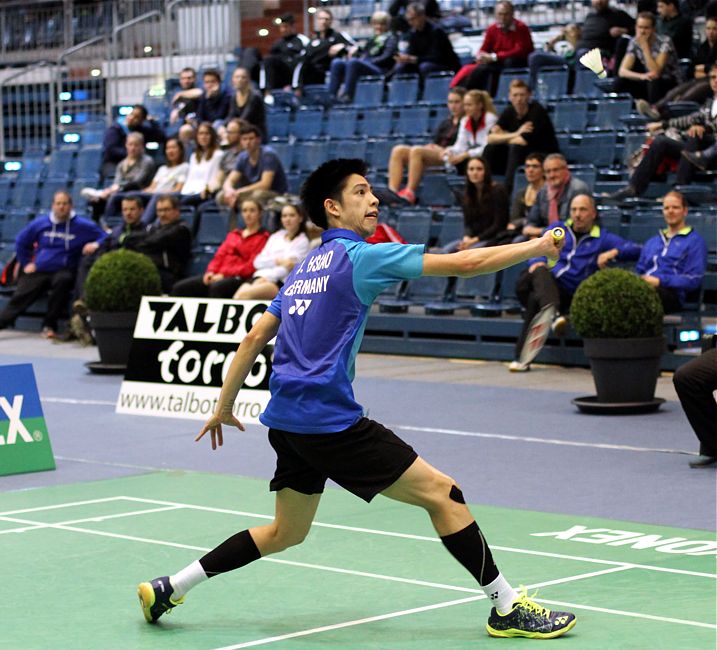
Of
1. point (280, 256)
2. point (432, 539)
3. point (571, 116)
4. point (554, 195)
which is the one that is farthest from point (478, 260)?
point (571, 116)

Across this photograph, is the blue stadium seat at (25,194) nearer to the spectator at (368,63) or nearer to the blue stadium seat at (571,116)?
the spectator at (368,63)

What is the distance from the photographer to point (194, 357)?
11.5 meters

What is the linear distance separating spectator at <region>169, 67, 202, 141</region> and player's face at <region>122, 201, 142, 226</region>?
406 centimetres

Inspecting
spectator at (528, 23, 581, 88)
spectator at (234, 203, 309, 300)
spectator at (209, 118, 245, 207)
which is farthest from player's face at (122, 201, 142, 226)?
spectator at (528, 23, 581, 88)

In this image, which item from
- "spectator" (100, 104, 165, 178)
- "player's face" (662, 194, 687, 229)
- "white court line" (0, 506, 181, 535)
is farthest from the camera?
"spectator" (100, 104, 165, 178)

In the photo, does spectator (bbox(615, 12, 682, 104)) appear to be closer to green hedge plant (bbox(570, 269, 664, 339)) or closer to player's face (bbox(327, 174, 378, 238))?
green hedge plant (bbox(570, 269, 664, 339))

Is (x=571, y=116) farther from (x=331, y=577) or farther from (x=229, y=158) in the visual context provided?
(x=331, y=577)

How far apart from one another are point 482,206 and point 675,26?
427 centimetres

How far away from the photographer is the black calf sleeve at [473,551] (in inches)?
207

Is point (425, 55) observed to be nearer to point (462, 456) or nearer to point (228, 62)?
point (228, 62)

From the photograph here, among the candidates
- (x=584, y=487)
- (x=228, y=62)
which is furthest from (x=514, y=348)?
(x=228, y=62)

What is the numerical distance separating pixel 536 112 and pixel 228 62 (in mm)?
9667

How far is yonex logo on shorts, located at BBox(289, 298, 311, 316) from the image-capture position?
5398mm

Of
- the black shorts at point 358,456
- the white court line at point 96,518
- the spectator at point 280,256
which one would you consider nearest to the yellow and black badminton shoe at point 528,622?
the black shorts at point 358,456
